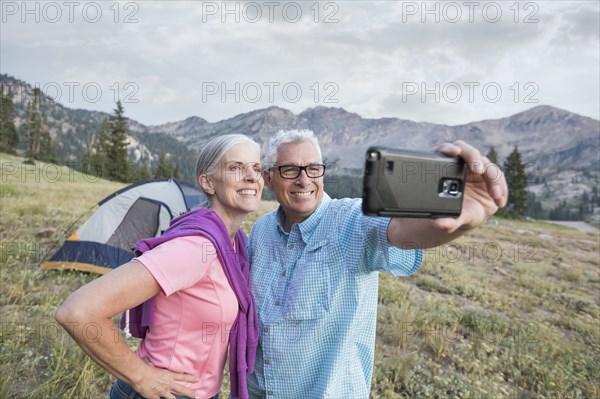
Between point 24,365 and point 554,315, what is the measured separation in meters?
9.31

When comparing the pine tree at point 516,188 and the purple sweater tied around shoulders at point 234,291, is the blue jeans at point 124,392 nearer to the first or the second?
the purple sweater tied around shoulders at point 234,291

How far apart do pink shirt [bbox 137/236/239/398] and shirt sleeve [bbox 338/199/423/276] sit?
2.35 feet

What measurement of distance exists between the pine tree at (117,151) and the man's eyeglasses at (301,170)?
169 ft

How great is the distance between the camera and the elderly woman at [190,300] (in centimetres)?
153

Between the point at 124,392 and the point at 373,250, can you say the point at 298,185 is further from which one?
the point at 124,392

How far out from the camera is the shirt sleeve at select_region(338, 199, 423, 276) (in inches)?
73.0

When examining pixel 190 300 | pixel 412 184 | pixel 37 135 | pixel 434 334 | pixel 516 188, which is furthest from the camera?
pixel 37 135

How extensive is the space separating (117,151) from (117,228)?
48609 millimetres

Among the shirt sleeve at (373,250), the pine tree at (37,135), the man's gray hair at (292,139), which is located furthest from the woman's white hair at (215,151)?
the pine tree at (37,135)

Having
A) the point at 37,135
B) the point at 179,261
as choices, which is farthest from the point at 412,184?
the point at 37,135

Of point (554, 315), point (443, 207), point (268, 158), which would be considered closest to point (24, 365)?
point (268, 158)

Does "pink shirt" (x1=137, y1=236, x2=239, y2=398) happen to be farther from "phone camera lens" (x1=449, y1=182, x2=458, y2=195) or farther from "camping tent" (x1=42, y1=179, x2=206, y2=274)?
"camping tent" (x1=42, y1=179, x2=206, y2=274)

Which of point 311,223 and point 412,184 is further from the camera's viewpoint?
point 311,223

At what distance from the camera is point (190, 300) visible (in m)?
1.82
